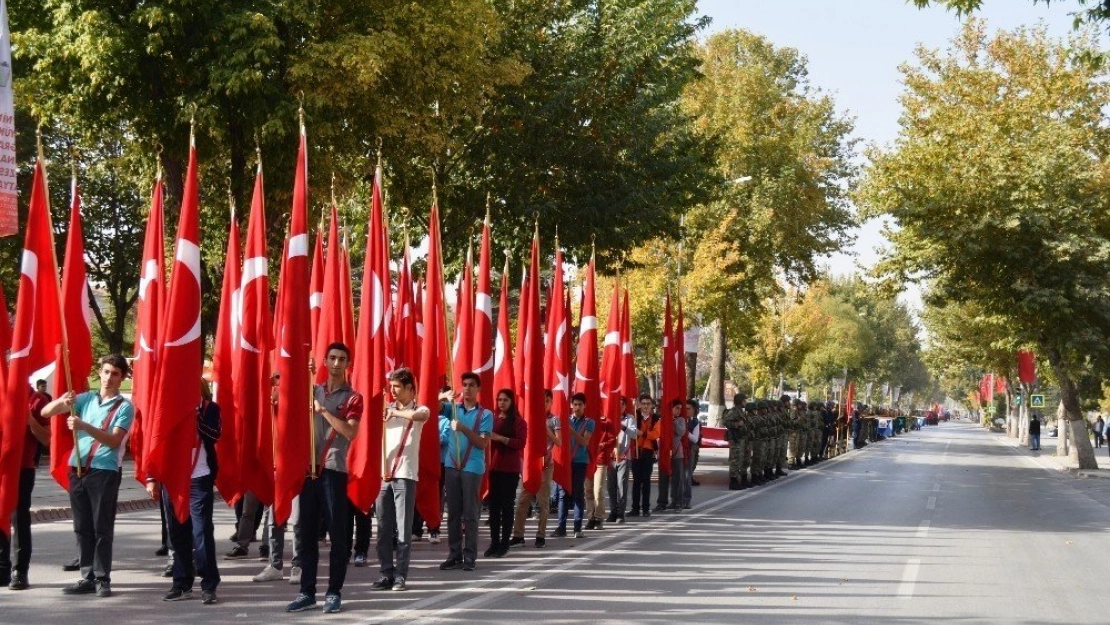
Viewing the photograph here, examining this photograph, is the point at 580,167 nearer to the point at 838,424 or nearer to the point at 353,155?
the point at 353,155

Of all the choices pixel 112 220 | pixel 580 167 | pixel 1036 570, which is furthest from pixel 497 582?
pixel 112 220

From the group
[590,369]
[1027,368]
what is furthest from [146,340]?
[1027,368]

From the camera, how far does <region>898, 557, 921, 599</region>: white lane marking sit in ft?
42.5

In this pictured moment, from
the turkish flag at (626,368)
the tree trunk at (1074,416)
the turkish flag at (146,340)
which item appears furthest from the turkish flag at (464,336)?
the tree trunk at (1074,416)

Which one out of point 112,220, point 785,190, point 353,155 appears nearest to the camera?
point 353,155

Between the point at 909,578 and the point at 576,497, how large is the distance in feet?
17.5

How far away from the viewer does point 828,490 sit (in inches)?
1167

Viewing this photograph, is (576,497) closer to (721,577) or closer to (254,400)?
(721,577)

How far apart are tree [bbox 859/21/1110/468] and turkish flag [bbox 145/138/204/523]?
3075 centimetres

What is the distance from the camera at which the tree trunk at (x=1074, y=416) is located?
4278 centimetres

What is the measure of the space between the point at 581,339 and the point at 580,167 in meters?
9.82

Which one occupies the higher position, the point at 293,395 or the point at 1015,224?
the point at 1015,224

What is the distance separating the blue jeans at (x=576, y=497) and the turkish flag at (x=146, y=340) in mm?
6501

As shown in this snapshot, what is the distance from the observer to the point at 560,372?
18.9m
